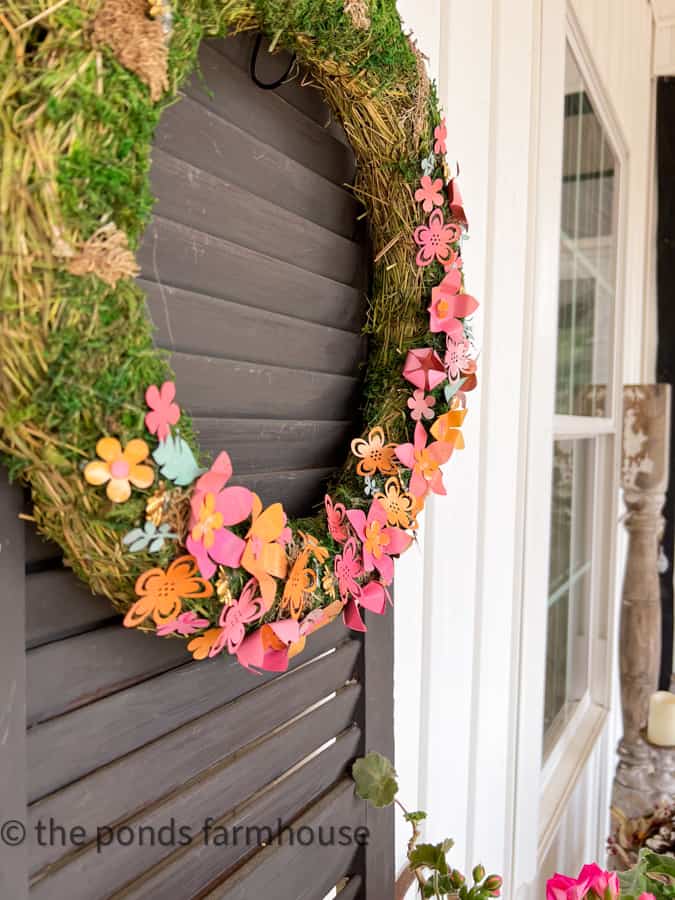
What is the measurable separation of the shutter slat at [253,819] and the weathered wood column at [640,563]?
1.59m

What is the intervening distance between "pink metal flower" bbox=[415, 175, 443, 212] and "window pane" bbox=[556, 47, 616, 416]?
2.99ft

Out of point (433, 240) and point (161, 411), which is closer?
point (161, 411)

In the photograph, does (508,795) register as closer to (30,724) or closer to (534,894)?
(534,894)

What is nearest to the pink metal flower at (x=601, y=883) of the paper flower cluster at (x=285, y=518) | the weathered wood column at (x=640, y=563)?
the paper flower cluster at (x=285, y=518)

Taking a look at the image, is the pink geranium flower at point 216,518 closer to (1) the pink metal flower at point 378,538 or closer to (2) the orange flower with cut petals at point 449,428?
(1) the pink metal flower at point 378,538

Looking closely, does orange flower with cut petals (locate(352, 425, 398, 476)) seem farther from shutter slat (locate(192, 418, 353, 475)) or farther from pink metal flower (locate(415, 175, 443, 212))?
pink metal flower (locate(415, 175, 443, 212))

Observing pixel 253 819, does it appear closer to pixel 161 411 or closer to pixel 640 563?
pixel 161 411

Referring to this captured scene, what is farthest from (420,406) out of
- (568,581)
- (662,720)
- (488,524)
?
(662,720)

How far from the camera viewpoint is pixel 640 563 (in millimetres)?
2084

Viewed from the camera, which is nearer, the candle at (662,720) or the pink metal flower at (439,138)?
the pink metal flower at (439,138)

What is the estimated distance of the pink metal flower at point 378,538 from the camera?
21.7 inches

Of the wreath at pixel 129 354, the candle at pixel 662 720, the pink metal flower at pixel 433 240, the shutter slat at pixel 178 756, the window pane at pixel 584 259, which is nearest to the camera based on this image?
the wreath at pixel 129 354

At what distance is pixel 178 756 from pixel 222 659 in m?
0.07

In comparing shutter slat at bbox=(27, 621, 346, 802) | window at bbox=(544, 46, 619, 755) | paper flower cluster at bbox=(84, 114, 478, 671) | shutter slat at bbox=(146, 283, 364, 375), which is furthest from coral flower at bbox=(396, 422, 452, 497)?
window at bbox=(544, 46, 619, 755)
